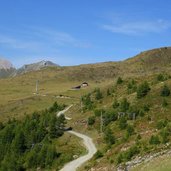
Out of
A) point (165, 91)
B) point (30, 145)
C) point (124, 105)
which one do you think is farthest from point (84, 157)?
point (165, 91)

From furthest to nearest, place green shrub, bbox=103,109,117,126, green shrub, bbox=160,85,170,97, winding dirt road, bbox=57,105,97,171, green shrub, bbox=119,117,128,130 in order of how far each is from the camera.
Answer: green shrub, bbox=160,85,170,97, green shrub, bbox=103,109,117,126, green shrub, bbox=119,117,128,130, winding dirt road, bbox=57,105,97,171

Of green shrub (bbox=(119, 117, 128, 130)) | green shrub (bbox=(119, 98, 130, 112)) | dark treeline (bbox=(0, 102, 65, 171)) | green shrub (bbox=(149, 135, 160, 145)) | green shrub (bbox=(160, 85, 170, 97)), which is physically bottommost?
dark treeline (bbox=(0, 102, 65, 171))

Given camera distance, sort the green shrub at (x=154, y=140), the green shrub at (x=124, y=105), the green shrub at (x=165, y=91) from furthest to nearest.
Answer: the green shrub at (x=165, y=91) → the green shrub at (x=124, y=105) → the green shrub at (x=154, y=140)

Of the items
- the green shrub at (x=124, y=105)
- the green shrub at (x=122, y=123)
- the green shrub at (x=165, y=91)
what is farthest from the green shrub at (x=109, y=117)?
the green shrub at (x=165, y=91)

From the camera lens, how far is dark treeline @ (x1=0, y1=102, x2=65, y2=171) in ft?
226

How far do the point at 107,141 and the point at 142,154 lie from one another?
76.1 ft

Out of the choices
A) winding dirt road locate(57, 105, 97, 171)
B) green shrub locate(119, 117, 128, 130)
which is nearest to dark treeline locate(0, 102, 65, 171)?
winding dirt road locate(57, 105, 97, 171)

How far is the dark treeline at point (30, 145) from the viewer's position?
68.9 m

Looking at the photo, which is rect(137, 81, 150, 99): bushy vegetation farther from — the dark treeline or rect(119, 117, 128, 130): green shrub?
the dark treeline

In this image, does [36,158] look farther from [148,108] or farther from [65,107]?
[65,107]

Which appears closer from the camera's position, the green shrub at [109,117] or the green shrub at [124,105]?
the green shrub at [109,117]

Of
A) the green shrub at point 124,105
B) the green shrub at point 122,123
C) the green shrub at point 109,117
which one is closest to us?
the green shrub at point 122,123

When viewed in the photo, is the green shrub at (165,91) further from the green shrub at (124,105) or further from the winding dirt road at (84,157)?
the winding dirt road at (84,157)

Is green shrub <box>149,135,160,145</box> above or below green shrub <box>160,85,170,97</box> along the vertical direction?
below
